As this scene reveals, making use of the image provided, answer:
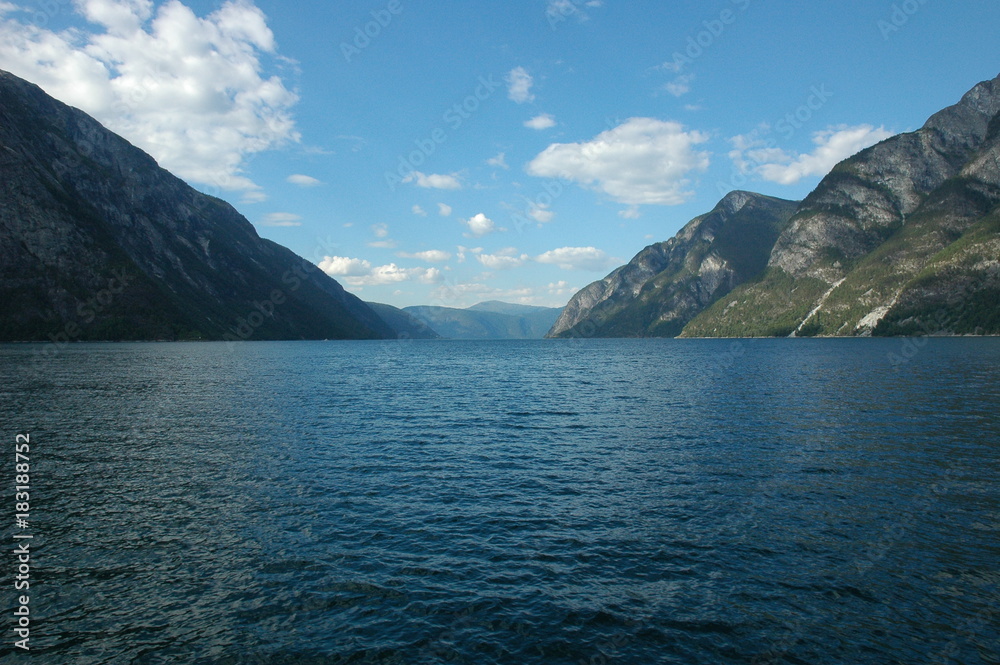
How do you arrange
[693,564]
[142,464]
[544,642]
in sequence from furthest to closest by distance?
[142,464] < [693,564] < [544,642]

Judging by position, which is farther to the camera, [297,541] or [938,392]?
[938,392]

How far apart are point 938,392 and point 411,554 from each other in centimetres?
6945

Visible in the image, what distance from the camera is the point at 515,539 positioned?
68.4ft

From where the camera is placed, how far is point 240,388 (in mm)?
72875

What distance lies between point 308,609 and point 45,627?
7.34 metres

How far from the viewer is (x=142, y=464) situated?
32062 millimetres

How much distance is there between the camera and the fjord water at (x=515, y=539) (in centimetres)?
1413

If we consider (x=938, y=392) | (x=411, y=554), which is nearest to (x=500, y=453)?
(x=411, y=554)

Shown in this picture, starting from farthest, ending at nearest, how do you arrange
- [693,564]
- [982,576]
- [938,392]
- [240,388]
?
[240,388] < [938,392] < [693,564] < [982,576]

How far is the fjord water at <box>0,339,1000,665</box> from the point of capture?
46.4ft

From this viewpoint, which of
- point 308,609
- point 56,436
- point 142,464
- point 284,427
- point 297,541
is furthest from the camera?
point 284,427

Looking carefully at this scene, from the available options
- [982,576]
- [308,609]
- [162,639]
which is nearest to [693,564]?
[982,576]

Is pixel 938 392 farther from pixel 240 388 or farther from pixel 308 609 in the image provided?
pixel 240 388

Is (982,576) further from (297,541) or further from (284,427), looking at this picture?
(284,427)
